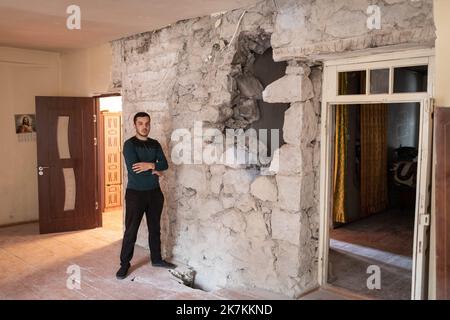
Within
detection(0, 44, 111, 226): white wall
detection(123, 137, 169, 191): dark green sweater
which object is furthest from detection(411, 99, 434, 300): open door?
detection(0, 44, 111, 226): white wall

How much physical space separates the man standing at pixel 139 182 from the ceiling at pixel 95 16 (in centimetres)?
94

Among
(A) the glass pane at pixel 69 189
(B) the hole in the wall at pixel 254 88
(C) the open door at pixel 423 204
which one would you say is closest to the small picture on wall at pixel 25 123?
(A) the glass pane at pixel 69 189

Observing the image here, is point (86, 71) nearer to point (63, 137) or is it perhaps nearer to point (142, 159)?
point (63, 137)

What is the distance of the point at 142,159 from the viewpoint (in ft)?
12.3

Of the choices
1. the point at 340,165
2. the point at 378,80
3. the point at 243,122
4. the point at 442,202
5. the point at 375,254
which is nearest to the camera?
the point at 442,202

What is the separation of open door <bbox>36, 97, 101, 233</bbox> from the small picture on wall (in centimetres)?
72

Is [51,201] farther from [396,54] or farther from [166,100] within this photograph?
[396,54]

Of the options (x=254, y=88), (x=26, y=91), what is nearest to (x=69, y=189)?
(x=26, y=91)

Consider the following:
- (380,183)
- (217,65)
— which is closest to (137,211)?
(217,65)

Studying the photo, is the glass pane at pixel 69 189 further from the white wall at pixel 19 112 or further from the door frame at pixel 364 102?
the door frame at pixel 364 102

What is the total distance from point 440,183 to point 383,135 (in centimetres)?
440

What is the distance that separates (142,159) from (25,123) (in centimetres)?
306

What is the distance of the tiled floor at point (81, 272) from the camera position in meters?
3.36
